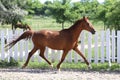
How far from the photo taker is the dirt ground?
412 inches

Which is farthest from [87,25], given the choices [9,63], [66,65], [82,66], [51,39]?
[9,63]

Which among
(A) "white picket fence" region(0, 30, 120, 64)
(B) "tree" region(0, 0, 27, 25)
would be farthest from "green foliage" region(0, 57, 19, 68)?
(B) "tree" region(0, 0, 27, 25)

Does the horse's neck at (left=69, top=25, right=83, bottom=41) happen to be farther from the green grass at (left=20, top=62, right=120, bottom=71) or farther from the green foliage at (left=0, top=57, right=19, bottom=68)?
the green foliage at (left=0, top=57, right=19, bottom=68)

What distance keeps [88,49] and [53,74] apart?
2657 mm

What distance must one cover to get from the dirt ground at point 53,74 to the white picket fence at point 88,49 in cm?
163

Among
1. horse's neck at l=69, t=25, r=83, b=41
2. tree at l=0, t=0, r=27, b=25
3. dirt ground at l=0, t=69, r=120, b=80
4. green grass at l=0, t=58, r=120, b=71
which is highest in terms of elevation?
tree at l=0, t=0, r=27, b=25

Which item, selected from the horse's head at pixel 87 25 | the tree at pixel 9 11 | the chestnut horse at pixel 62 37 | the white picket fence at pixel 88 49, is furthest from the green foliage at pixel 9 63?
the tree at pixel 9 11

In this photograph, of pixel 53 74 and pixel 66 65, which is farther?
pixel 66 65

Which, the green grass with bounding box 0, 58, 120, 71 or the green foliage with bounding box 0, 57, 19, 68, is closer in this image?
the green grass with bounding box 0, 58, 120, 71

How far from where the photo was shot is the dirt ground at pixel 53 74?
34.3ft

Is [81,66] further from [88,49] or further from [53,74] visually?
[53,74]

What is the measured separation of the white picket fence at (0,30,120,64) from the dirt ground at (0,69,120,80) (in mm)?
1632

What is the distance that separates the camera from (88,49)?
13.5 m

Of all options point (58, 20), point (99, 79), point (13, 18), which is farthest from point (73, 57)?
point (58, 20)
